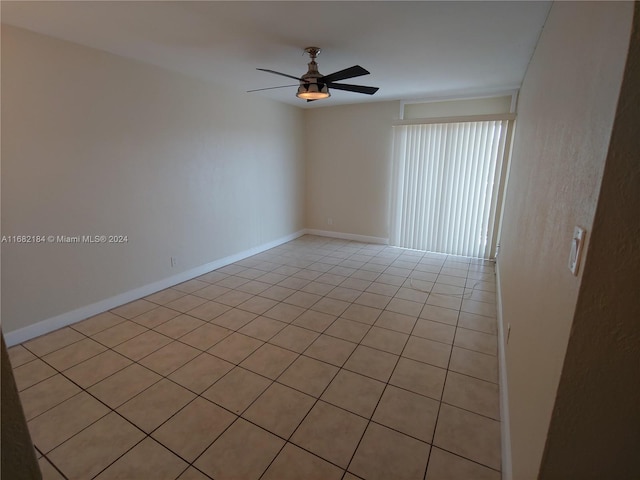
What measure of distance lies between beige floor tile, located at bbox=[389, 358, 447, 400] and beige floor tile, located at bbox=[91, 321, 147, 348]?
221 cm

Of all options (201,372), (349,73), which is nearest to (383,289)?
(201,372)

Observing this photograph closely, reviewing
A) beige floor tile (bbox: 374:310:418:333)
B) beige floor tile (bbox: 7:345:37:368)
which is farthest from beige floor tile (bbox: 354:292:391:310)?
beige floor tile (bbox: 7:345:37:368)

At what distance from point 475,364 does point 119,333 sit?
9.72ft

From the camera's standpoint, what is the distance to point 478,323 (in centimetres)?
288

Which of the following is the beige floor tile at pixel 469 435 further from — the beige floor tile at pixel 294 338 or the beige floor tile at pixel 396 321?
the beige floor tile at pixel 294 338

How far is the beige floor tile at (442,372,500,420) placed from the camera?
1878 millimetres

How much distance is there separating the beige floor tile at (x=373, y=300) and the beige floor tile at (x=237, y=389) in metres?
1.48

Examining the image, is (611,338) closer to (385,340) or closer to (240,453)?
(240,453)

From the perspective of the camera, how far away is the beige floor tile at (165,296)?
335 centimetres

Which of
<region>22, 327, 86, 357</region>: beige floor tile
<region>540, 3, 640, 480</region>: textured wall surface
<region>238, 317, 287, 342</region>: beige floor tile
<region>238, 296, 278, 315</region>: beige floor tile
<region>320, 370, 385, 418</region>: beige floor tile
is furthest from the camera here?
<region>238, 296, 278, 315</region>: beige floor tile

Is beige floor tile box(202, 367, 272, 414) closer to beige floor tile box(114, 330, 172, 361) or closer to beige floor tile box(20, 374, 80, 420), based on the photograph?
beige floor tile box(114, 330, 172, 361)

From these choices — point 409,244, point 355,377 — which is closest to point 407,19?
point 355,377

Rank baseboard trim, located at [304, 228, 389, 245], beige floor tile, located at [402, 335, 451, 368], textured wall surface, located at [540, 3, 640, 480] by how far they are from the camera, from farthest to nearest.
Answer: baseboard trim, located at [304, 228, 389, 245] → beige floor tile, located at [402, 335, 451, 368] → textured wall surface, located at [540, 3, 640, 480]

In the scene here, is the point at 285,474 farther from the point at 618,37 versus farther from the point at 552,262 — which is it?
the point at 618,37
